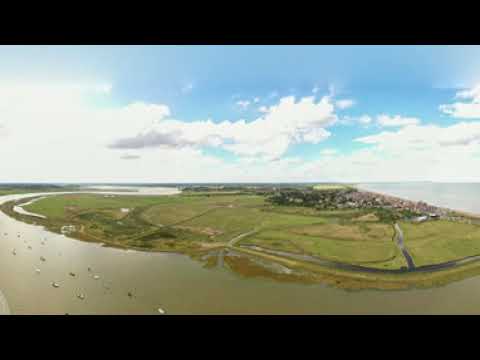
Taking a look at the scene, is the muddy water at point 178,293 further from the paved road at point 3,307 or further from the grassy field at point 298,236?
the grassy field at point 298,236

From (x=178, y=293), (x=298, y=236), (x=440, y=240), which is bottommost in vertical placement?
(x=178, y=293)

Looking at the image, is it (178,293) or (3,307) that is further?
(178,293)

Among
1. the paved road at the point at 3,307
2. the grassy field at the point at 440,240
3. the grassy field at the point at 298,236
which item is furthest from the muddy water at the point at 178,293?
the grassy field at the point at 440,240

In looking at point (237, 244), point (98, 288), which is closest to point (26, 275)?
point (98, 288)

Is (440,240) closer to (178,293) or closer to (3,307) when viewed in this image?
(178,293)

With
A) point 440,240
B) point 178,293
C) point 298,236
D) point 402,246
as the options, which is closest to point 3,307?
point 178,293

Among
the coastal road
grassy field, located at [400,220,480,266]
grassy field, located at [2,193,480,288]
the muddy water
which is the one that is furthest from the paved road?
grassy field, located at [400,220,480,266]

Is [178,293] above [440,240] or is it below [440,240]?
below

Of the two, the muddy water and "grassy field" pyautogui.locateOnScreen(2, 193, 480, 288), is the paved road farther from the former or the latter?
"grassy field" pyautogui.locateOnScreen(2, 193, 480, 288)
